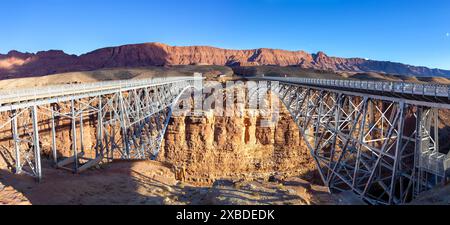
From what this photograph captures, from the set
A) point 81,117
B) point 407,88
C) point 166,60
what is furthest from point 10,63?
point 407,88

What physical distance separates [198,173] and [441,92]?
3501 cm

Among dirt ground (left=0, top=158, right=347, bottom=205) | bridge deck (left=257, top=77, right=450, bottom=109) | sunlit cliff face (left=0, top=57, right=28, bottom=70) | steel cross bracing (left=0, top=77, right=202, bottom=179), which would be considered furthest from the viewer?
sunlit cliff face (left=0, top=57, right=28, bottom=70)

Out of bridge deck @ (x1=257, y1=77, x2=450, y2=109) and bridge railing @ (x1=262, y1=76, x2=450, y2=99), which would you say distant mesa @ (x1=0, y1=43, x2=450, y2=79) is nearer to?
bridge railing @ (x1=262, y1=76, x2=450, y2=99)

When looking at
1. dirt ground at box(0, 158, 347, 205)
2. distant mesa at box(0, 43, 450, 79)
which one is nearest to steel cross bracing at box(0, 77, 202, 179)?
dirt ground at box(0, 158, 347, 205)

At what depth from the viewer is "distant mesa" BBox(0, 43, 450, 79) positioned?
118 m

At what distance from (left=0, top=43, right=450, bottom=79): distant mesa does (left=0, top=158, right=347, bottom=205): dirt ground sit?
112135mm

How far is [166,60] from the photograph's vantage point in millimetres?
143750

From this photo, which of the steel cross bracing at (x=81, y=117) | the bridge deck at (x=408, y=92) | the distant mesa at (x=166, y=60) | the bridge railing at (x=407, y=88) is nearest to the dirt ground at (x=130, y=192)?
the steel cross bracing at (x=81, y=117)

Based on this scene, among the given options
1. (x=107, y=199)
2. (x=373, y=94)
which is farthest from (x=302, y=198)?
(x=107, y=199)

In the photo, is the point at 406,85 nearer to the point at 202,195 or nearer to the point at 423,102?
the point at 423,102

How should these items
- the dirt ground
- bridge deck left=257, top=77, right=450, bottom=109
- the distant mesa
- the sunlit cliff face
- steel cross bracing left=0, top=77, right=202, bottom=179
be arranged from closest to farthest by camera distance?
bridge deck left=257, top=77, right=450, bottom=109
the dirt ground
steel cross bracing left=0, top=77, right=202, bottom=179
the sunlit cliff face
the distant mesa

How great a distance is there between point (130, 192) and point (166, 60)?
137m

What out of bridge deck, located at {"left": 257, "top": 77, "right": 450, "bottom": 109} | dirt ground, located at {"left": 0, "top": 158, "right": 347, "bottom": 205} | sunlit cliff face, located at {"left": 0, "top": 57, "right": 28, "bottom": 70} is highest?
sunlit cliff face, located at {"left": 0, "top": 57, "right": 28, "bottom": 70}

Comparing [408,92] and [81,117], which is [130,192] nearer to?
[81,117]
